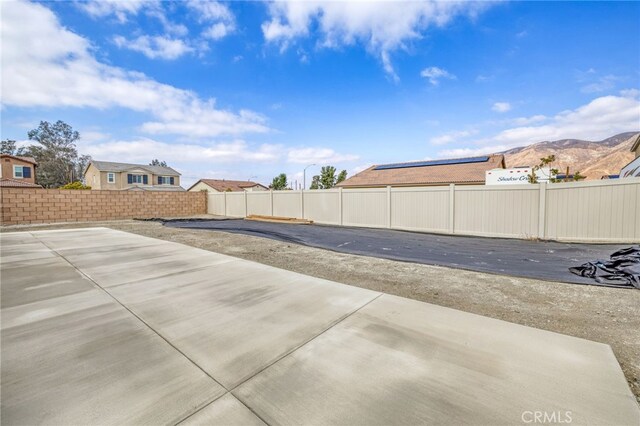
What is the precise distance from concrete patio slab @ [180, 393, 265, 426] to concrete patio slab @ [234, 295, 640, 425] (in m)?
0.06

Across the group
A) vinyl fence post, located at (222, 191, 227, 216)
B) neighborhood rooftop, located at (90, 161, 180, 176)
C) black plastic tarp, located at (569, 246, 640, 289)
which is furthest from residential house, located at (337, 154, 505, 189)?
neighborhood rooftop, located at (90, 161, 180, 176)

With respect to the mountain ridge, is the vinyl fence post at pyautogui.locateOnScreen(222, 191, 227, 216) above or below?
below

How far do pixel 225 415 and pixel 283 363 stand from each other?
2.09 feet

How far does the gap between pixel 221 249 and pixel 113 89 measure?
49.8ft

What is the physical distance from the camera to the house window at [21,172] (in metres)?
33.7

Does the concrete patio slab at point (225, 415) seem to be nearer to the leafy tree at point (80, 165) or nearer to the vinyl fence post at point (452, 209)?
the vinyl fence post at point (452, 209)

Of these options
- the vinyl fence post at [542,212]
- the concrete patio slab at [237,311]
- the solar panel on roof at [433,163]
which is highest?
the solar panel on roof at [433,163]

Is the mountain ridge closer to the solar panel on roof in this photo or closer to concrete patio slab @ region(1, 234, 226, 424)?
the solar panel on roof

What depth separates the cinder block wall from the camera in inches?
575

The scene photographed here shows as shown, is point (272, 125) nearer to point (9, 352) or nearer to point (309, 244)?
point (309, 244)

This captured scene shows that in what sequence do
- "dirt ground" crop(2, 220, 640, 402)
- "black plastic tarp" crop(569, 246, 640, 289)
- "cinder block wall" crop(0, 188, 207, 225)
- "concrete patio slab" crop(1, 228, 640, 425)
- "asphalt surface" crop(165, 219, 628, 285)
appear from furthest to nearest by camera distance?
"cinder block wall" crop(0, 188, 207, 225) < "asphalt surface" crop(165, 219, 628, 285) < "black plastic tarp" crop(569, 246, 640, 289) < "dirt ground" crop(2, 220, 640, 402) < "concrete patio slab" crop(1, 228, 640, 425)

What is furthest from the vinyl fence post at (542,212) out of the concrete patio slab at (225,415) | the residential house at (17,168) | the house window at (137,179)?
the residential house at (17,168)

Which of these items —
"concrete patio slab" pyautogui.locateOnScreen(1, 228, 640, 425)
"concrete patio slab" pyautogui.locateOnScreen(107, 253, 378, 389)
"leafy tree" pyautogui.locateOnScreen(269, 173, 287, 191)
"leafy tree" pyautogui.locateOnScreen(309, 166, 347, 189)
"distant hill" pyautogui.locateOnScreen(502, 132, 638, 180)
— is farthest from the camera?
"distant hill" pyautogui.locateOnScreen(502, 132, 638, 180)

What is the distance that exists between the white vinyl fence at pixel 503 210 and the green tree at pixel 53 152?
198 ft
